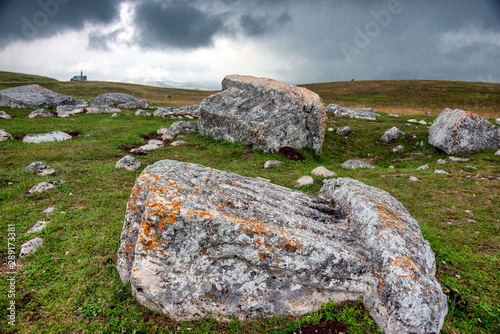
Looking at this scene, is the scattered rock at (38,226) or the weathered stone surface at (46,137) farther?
the weathered stone surface at (46,137)

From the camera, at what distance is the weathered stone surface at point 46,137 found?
51.7 ft

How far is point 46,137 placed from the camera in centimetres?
1616

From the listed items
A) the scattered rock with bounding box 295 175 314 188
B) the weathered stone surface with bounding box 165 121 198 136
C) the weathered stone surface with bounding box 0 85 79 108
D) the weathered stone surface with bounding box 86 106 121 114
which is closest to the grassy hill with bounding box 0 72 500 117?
the weathered stone surface with bounding box 0 85 79 108

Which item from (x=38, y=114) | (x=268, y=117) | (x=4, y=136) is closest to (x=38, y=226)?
(x=268, y=117)

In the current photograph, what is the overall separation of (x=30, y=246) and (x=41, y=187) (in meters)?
4.07

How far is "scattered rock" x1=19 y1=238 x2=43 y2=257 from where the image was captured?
19.6 feet

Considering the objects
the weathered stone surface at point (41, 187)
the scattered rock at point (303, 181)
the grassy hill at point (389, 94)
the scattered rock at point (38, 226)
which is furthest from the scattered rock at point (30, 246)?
the grassy hill at point (389, 94)

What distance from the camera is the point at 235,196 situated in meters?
5.75

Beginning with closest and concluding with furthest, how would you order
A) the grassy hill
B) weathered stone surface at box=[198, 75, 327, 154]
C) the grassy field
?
the grassy field, weathered stone surface at box=[198, 75, 327, 154], the grassy hill

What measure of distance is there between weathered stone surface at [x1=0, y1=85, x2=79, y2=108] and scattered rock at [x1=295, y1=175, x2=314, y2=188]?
3011 cm

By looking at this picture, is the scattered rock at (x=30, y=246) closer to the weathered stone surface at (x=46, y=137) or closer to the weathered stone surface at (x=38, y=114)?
the weathered stone surface at (x=46, y=137)

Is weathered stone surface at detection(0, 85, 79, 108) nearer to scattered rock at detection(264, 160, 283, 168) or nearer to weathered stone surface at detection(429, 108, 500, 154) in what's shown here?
scattered rock at detection(264, 160, 283, 168)
